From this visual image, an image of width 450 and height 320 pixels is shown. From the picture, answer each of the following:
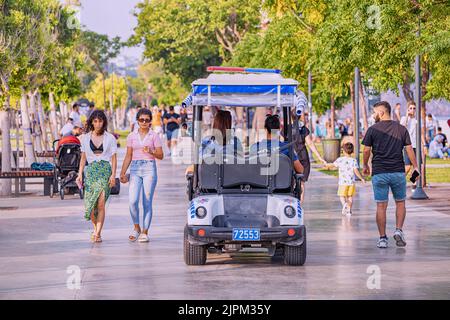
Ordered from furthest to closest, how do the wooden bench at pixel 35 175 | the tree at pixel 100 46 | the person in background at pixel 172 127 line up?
the tree at pixel 100 46
the person in background at pixel 172 127
the wooden bench at pixel 35 175

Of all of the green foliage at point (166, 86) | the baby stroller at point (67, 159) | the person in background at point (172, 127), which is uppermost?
the green foliage at point (166, 86)

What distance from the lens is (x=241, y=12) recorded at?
61.1 metres

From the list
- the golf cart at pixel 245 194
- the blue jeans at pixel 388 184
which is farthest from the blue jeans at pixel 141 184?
the blue jeans at pixel 388 184

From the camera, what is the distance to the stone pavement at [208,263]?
1105 centimetres

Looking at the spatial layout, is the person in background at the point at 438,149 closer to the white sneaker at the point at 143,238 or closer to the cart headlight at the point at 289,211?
the white sneaker at the point at 143,238

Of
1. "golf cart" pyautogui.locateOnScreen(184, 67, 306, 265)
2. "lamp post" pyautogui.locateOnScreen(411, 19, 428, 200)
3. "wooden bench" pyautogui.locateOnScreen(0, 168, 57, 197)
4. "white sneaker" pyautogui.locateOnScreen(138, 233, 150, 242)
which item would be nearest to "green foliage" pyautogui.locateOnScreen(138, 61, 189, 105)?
"wooden bench" pyautogui.locateOnScreen(0, 168, 57, 197)

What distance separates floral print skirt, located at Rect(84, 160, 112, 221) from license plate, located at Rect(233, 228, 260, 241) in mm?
3321

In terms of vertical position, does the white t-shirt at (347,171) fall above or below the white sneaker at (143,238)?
above

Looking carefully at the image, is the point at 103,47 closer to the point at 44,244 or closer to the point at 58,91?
the point at 58,91

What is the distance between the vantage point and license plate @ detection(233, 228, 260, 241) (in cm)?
1257

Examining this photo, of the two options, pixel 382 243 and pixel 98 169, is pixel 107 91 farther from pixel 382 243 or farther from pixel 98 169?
pixel 382 243

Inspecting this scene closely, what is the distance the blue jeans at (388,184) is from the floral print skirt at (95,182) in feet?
11.6

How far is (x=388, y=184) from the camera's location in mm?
14898
